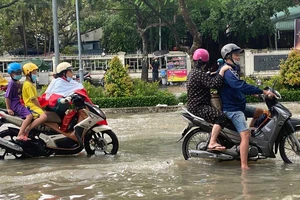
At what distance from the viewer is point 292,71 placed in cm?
1584

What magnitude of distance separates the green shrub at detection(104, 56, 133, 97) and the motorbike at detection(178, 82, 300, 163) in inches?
346

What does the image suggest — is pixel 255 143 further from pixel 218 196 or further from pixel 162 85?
pixel 162 85

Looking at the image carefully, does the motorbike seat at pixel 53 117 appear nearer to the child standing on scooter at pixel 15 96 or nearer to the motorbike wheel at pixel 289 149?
the child standing on scooter at pixel 15 96

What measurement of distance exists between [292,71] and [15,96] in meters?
10.9

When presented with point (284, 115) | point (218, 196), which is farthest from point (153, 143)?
point (218, 196)

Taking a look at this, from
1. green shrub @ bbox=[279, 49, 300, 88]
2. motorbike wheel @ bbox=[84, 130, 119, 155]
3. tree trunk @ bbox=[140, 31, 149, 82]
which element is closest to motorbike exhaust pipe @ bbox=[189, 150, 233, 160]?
motorbike wheel @ bbox=[84, 130, 119, 155]

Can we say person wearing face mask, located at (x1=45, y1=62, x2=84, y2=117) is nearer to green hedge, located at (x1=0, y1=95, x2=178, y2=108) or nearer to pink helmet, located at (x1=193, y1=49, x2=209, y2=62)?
pink helmet, located at (x1=193, y1=49, x2=209, y2=62)

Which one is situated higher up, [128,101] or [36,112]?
[36,112]

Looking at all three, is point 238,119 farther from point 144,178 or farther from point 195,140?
point 144,178

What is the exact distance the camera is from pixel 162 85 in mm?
29297

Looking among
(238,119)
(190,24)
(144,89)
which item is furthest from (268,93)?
(190,24)

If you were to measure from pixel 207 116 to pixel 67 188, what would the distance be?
2.14m

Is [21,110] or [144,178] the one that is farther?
[21,110]

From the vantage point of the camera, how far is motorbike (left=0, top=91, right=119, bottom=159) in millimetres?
7453
